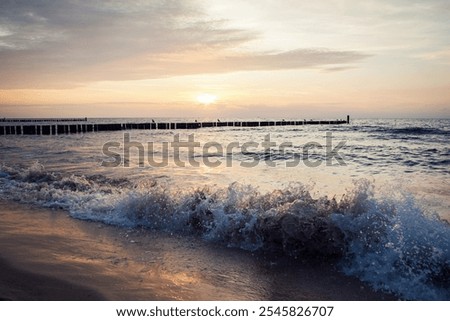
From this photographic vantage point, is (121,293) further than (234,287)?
No

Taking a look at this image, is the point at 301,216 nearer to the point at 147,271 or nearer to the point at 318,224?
the point at 318,224

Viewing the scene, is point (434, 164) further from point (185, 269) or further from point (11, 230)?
point (11, 230)

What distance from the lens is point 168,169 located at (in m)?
13.2

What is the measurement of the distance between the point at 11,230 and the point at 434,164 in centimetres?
1445

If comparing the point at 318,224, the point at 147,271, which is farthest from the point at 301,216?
the point at 147,271

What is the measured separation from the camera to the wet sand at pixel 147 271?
365 cm

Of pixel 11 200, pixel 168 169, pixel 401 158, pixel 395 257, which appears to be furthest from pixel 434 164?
pixel 11 200

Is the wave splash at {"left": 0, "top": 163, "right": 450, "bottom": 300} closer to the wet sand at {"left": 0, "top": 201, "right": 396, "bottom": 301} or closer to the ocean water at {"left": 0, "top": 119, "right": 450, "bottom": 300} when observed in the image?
the ocean water at {"left": 0, "top": 119, "right": 450, "bottom": 300}

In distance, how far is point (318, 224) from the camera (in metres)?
5.20

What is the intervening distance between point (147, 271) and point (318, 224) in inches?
93.9

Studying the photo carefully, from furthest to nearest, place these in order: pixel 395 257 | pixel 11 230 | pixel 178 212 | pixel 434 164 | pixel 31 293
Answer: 1. pixel 434 164
2. pixel 178 212
3. pixel 11 230
4. pixel 395 257
5. pixel 31 293

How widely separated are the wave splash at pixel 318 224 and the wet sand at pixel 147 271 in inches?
12.9

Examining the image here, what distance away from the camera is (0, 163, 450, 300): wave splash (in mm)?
4246

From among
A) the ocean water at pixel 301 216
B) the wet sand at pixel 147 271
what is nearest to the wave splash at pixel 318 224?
the ocean water at pixel 301 216
